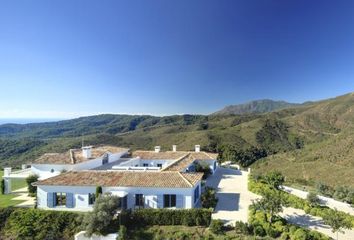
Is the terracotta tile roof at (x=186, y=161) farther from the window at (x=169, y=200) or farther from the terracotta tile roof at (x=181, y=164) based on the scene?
the window at (x=169, y=200)

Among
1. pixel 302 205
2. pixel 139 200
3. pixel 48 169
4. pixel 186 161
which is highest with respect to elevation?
pixel 186 161

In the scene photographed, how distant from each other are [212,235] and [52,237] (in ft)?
36.0

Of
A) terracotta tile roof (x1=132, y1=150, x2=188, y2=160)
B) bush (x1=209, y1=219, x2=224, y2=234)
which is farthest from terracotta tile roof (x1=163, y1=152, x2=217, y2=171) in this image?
bush (x1=209, y1=219, x2=224, y2=234)

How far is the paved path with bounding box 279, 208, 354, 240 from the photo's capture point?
813 inches

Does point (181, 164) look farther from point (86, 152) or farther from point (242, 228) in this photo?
point (242, 228)

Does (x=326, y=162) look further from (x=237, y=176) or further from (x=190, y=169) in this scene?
(x=190, y=169)

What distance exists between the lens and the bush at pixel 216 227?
67.5 feet

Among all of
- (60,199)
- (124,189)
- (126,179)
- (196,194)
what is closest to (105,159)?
(60,199)

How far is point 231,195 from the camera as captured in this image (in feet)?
98.3

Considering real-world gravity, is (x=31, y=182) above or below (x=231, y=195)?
above

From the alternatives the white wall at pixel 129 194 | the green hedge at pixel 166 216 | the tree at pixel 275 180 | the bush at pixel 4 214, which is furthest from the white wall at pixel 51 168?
the tree at pixel 275 180

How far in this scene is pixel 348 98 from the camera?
110 m

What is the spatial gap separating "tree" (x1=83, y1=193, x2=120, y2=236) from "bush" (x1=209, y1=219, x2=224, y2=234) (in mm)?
6800

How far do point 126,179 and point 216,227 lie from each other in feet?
28.5
